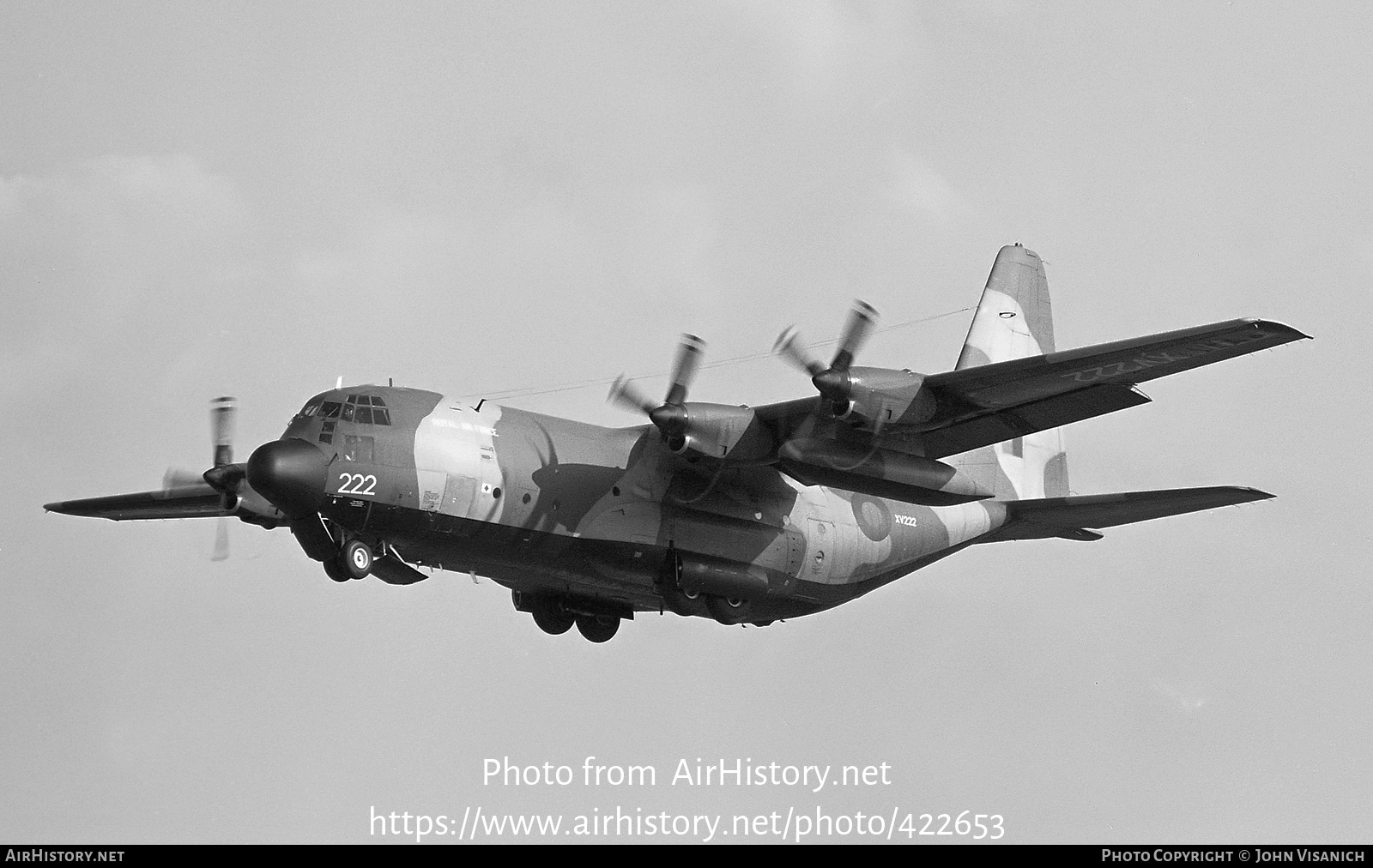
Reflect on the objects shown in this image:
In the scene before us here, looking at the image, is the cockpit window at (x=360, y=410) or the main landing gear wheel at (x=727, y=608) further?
the main landing gear wheel at (x=727, y=608)

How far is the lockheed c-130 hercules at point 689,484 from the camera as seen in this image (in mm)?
18750

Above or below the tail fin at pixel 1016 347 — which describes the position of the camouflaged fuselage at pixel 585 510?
below

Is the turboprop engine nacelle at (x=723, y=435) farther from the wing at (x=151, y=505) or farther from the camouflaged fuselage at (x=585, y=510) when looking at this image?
the wing at (x=151, y=505)

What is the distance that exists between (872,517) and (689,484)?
3033 millimetres

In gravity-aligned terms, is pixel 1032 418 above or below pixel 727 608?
above

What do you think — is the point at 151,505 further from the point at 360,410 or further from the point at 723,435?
the point at 723,435

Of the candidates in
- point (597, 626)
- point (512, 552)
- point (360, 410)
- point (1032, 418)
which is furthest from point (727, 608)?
point (360, 410)

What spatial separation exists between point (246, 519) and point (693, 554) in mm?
5577

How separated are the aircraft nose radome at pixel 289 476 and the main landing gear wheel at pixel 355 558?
31.1 inches

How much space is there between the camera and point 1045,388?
760 inches

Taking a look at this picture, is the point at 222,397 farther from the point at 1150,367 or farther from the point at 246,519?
the point at 1150,367

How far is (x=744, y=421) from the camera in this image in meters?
20.3

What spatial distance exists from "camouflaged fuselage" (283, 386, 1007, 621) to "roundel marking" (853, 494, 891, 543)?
2cm

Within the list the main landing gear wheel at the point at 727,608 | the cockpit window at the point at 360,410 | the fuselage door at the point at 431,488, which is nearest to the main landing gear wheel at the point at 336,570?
the fuselage door at the point at 431,488
